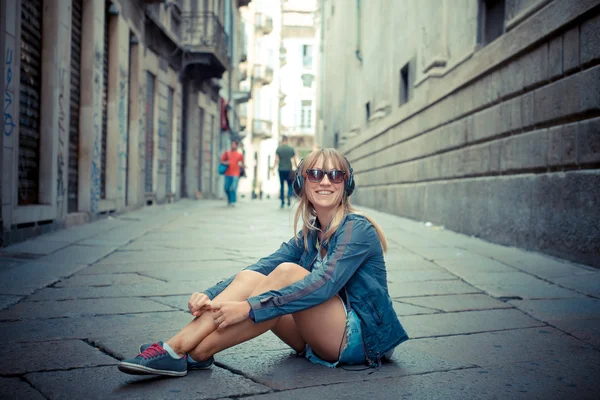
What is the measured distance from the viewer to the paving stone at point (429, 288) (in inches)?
175

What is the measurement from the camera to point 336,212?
271cm

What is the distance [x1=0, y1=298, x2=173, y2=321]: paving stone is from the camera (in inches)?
140

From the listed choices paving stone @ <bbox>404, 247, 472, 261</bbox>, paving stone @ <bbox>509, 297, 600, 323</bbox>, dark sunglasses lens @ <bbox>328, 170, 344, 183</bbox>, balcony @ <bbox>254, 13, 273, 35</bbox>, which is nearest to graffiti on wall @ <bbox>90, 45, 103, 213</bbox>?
paving stone @ <bbox>404, 247, 472, 261</bbox>

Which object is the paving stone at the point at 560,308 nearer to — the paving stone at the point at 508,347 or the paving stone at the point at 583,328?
the paving stone at the point at 583,328

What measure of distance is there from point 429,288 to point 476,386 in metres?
2.24

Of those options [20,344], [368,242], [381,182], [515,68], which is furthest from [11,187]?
[381,182]

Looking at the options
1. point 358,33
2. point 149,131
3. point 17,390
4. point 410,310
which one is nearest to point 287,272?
point 17,390

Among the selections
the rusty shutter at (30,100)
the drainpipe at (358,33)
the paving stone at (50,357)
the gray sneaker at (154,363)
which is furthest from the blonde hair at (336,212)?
the drainpipe at (358,33)

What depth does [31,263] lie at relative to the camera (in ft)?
17.1

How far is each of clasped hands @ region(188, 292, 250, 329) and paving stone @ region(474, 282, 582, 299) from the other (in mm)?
2513

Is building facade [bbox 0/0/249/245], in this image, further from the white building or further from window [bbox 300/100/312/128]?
window [bbox 300/100/312/128]

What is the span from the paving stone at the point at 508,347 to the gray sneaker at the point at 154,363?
1235 mm

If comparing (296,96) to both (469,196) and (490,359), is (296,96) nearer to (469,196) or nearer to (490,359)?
(469,196)

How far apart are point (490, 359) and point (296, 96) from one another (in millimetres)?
51740
